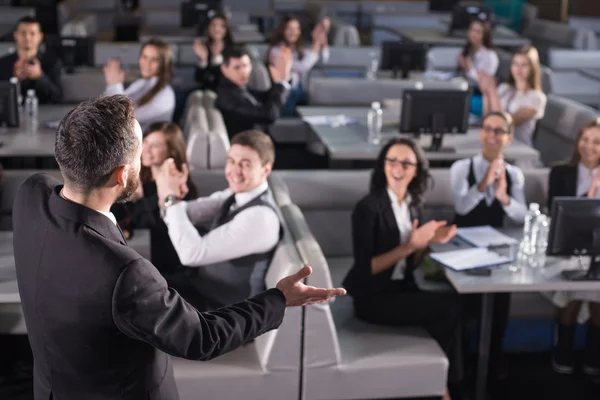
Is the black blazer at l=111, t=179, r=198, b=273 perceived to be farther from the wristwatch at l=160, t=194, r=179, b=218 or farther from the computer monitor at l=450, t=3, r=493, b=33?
the computer monitor at l=450, t=3, r=493, b=33

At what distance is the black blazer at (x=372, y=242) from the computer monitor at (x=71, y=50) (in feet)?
15.0

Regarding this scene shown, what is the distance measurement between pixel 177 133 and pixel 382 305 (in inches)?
53.9

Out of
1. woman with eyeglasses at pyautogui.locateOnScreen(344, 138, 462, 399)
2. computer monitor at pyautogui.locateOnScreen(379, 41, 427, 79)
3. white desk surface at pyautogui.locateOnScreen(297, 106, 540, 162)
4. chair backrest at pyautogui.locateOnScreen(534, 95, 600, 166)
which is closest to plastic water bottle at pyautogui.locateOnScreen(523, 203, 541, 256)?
woman with eyeglasses at pyautogui.locateOnScreen(344, 138, 462, 399)

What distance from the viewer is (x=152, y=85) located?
6.54 m

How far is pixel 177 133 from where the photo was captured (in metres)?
4.55

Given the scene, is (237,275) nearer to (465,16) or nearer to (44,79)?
(44,79)

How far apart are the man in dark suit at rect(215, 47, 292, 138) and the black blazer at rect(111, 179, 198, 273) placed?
1751 millimetres

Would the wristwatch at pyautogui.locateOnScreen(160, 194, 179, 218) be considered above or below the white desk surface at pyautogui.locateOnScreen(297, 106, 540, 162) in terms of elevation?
above

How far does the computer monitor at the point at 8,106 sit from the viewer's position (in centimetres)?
595

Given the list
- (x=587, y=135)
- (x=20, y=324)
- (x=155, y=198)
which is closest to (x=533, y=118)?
(x=587, y=135)

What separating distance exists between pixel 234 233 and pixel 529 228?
5.39 ft

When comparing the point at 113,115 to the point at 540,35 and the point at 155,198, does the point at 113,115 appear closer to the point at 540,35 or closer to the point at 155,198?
the point at 155,198

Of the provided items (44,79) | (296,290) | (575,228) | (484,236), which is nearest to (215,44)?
(44,79)

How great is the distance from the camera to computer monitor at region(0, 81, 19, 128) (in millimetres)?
5949
